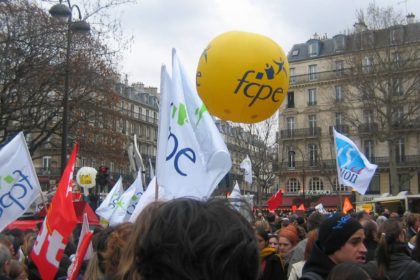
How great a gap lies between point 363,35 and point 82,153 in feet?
66.8

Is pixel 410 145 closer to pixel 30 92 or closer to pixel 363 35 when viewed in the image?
pixel 363 35

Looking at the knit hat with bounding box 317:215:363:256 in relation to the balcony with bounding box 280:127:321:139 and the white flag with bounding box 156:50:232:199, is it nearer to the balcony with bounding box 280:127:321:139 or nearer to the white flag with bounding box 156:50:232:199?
the white flag with bounding box 156:50:232:199

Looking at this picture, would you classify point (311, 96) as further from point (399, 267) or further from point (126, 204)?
point (399, 267)

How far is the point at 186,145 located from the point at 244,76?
0.92 metres

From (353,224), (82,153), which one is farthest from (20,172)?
(82,153)

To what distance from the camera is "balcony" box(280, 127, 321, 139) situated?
53219 mm

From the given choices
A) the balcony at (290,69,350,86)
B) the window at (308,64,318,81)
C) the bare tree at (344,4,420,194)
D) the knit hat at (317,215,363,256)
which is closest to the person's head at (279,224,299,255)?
the knit hat at (317,215,363,256)

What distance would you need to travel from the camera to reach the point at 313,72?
55.3 meters

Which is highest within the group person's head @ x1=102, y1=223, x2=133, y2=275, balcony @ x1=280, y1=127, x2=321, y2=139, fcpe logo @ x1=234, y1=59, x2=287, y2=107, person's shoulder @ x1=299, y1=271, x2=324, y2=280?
balcony @ x1=280, y1=127, x2=321, y2=139

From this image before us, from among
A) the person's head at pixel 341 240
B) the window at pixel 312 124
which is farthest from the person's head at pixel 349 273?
the window at pixel 312 124

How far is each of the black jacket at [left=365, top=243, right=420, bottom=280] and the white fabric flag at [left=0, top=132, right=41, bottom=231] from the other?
3978 millimetres

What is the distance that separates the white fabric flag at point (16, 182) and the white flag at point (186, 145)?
5.97 feet

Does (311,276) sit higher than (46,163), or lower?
lower

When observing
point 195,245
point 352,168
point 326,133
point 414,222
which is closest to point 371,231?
point 414,222
